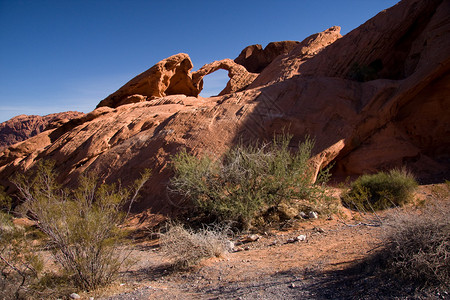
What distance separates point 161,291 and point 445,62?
11331 millimetres

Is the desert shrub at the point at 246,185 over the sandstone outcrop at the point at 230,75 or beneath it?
beneath

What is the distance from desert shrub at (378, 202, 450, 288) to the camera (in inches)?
128

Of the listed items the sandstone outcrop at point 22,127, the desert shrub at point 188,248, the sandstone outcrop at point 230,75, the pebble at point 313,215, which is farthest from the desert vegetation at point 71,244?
the sandstone outcrop at point 22,127

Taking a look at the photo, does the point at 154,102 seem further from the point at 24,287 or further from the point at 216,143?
the point at 24,287

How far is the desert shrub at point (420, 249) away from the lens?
3.25 meters

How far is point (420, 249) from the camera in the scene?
3412mm

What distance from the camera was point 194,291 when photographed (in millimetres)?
4457

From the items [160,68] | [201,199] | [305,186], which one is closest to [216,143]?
[201,199]

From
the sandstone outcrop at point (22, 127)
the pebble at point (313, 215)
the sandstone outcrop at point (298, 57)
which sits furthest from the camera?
the sandstone outcrop at point (22, 127)

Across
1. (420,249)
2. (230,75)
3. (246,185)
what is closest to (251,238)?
(246,185)

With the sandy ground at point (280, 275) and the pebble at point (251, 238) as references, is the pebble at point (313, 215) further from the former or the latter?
the pebble at point (251, 238)

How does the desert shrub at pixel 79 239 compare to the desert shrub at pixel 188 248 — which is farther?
the desert shrub at pixel 188 248

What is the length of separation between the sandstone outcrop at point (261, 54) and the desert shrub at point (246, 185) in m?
25.7

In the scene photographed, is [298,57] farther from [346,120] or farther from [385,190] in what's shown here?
[385,190]
